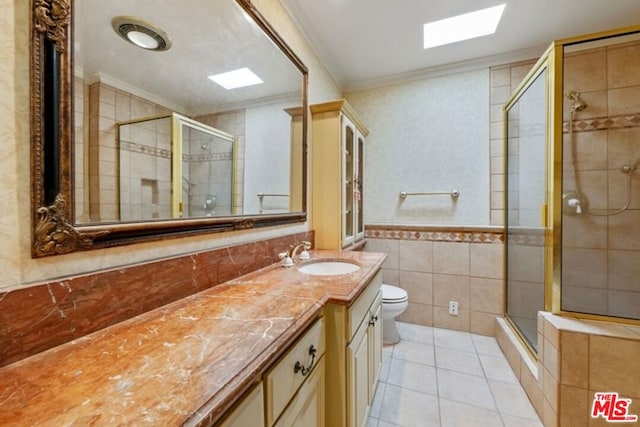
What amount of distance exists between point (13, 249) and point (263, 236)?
97 centimetres

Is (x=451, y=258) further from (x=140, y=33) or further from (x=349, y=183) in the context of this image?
(x=140, y=33)

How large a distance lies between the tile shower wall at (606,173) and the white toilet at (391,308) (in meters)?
1.16

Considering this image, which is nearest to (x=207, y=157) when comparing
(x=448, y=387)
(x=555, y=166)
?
(x=555, y=166)

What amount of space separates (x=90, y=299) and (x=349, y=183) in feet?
6.01

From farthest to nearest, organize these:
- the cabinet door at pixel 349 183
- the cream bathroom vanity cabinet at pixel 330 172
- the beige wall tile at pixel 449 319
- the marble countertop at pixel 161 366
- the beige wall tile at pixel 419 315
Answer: the beige wall tile at pixel 419 315 → the beige wall tile at pixel 449 319 → the cabinet door at pixel 349 183 → the cream bathroom vanity cabinet at pixel 330 172 → the marble countertop at pixel 161 366

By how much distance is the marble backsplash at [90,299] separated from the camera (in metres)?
0.56

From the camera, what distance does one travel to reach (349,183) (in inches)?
88.4

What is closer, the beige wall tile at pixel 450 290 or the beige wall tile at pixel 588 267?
the beige wall tile at pixel 588 267

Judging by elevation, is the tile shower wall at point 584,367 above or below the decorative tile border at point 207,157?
below

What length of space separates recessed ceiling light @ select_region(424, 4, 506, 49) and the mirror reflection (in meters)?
1.23

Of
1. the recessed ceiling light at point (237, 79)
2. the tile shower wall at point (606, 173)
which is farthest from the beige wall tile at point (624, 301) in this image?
the recessed ceiling light at point (237, 79)

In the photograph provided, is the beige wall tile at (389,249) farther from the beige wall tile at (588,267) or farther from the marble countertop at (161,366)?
the marble countertop at (161,366)

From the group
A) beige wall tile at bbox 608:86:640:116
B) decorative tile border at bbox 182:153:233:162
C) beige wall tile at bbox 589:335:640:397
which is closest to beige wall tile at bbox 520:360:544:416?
beige wall tile at bbox 589:335:640:397

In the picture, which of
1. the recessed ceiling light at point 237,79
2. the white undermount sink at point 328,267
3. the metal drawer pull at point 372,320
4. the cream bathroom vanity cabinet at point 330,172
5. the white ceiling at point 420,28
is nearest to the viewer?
the recessed ceiling light at point 237,79
